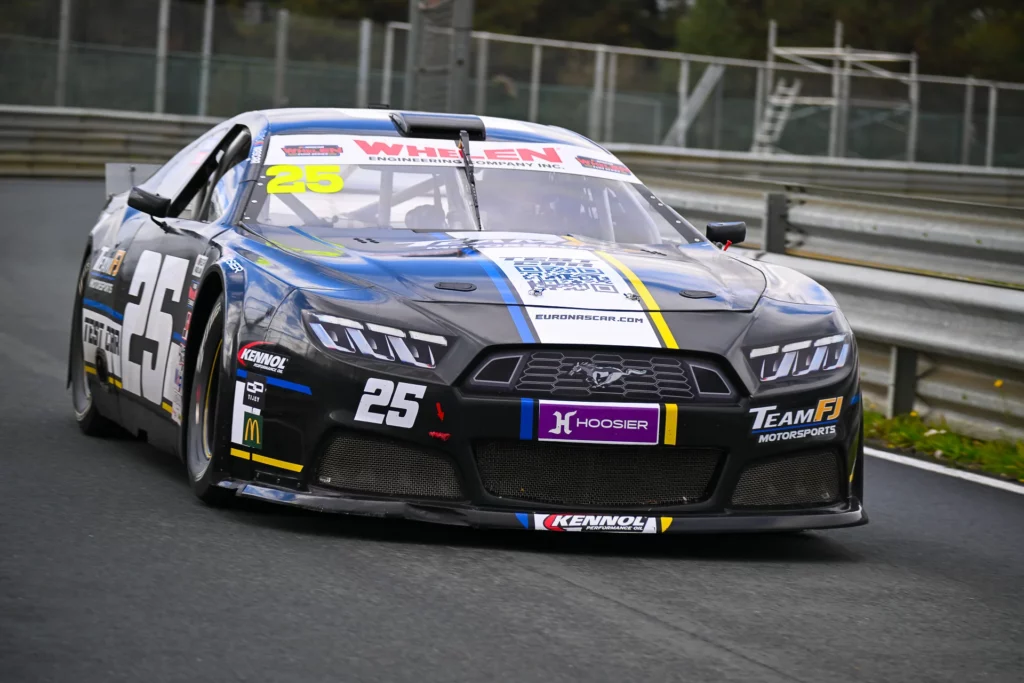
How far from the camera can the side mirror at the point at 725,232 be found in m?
6.88

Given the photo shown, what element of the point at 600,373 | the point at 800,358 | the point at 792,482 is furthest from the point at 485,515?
the point at 800,358

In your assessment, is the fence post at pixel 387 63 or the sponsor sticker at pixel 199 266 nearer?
the sponsor sticker at pixel 199 266

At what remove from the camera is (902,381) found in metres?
8.83

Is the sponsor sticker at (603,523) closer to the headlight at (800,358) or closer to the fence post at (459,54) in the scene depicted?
the headlight at (800,358)

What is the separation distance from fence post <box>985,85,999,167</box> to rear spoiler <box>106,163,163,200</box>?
24.2 m

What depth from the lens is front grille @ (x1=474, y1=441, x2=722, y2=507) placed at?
525 cm

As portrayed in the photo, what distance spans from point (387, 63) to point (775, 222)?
16629 mm

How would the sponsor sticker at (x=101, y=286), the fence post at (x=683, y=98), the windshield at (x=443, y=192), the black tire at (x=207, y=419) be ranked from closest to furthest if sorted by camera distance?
the black tire at (x=207, y=419) → the windshield at (x=443, y=192) → the sponsor sticker at (x=101, y=286) → the fence post at (x=683, y=98)

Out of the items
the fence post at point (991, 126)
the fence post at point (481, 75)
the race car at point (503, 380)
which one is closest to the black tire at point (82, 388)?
the race car at point (503, 380)

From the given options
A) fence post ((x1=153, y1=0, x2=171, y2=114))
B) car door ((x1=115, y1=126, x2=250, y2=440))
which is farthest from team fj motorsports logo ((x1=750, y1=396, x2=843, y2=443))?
fence post ((x1=153, y1=0, x2=171, y2=114))

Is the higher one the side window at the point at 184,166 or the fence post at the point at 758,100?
the fence post at the point at 758,100

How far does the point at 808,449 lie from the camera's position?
5547mm

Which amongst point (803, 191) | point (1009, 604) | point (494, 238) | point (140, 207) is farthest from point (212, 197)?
point (803, 191)

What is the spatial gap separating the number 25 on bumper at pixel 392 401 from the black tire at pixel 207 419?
0.55 meters
